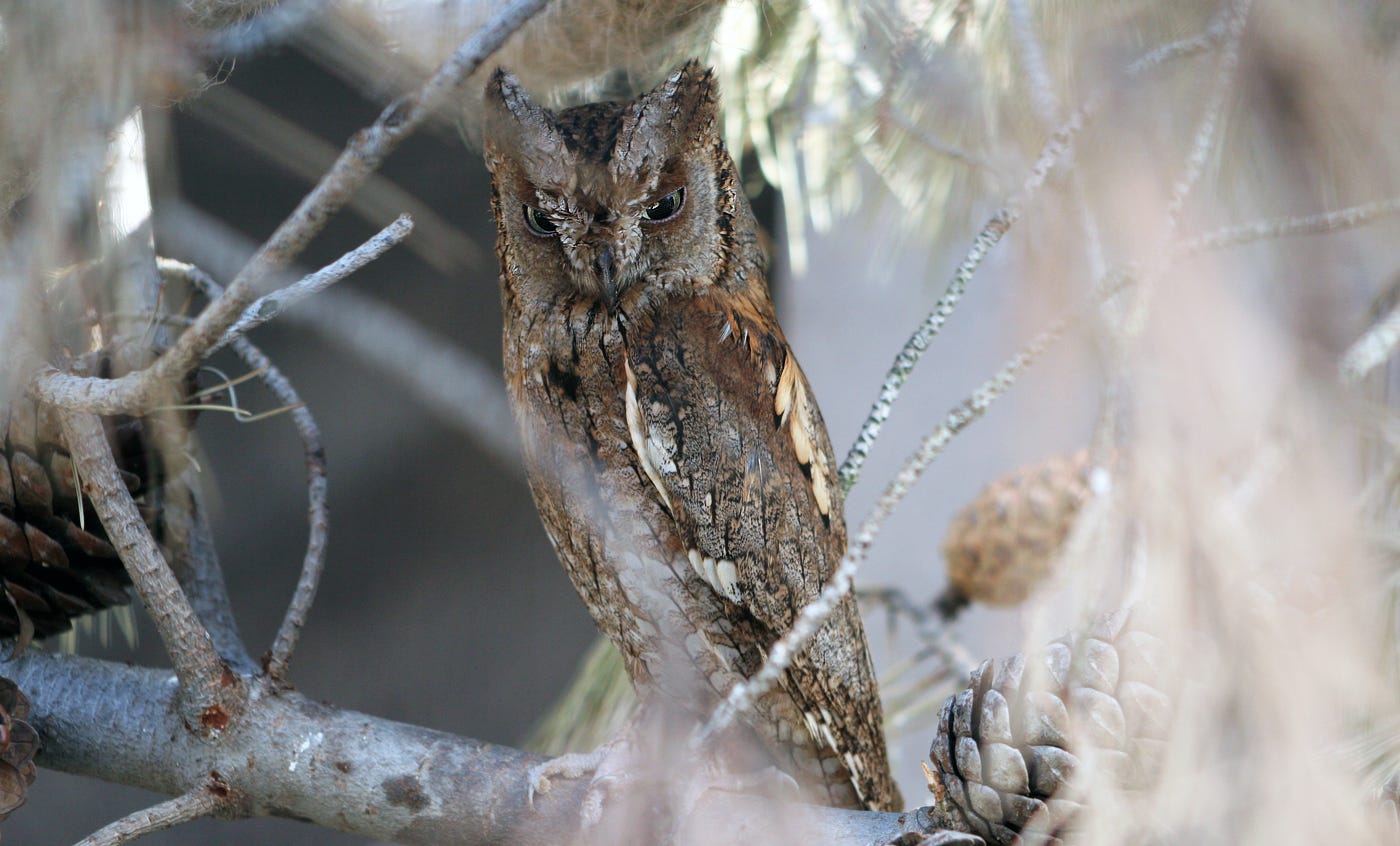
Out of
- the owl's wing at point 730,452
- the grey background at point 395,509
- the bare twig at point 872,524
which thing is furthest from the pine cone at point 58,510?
the grey background at point 395,509

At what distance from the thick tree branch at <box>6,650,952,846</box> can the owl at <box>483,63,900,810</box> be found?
0.20 metres

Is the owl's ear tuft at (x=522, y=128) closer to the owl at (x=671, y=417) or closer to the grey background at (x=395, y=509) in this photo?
the owl at (x=671, y=417)

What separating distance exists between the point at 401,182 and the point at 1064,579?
7.00 feet

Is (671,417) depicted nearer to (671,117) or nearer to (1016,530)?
(671,117)

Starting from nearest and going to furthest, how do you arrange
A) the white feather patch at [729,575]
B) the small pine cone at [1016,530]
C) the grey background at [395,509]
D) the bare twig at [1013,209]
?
1. the bare twig at [1013,209]
2. the white feather patch at [729,575]
3. the small pine cone at [1016,530]
4. the grey background at [395,509]

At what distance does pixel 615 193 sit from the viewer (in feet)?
3.08

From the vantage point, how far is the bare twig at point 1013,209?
60cm

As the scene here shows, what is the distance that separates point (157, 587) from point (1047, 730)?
0.68 meters

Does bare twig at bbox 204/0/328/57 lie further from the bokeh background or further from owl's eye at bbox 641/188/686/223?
owl's eye at bbox 641/188/686/223

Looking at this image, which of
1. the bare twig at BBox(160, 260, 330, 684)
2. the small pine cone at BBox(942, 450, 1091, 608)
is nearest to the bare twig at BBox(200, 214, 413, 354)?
the bare twig at BBox(160, 260, 330, 684)

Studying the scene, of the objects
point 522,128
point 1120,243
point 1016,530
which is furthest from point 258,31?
point 1016,530

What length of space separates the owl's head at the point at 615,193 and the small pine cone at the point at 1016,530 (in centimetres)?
56

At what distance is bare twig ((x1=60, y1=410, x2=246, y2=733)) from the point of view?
28.5 inches

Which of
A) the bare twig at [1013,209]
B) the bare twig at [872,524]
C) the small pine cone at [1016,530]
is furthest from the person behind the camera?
the small pine cone at [1016,530]
